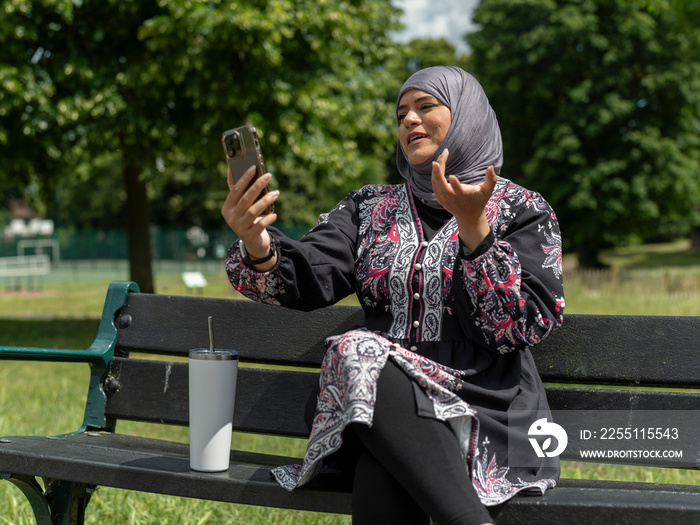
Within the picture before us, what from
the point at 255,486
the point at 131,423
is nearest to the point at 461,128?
the point at 255,486

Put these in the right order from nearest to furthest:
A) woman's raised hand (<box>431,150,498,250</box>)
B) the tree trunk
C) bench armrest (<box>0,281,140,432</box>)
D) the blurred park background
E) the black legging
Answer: the black legging
woman's raised hand (<box>431,150,498,250</box>)
bench armrest (<box>0,281,140,432</box>)
the blurred park background
the tree trunk

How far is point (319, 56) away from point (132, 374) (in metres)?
8.69

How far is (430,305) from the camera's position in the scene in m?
2.30

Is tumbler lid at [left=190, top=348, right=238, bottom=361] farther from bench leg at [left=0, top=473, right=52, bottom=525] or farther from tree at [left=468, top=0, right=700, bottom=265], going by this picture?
tree at [left=468, top=0, right=700, bottom=265]

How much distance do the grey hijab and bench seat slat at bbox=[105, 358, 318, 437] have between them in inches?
33.9

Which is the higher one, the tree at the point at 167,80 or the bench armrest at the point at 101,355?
the tree at the point at 167,80

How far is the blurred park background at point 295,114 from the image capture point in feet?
30.8

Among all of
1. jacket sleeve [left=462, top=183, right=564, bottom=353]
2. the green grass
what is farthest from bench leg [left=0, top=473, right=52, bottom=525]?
jacket sleeve [left=462, top=183, right=564, bottom=353]

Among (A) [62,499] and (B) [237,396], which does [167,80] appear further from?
(A) [62,499]

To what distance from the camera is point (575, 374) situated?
258 centimetres

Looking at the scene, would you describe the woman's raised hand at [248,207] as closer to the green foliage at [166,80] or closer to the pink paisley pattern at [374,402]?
the pink paisley pattern at [374,402]

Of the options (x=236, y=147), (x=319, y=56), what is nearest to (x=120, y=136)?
(x=319, y=56)

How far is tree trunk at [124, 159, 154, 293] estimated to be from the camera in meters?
12.5

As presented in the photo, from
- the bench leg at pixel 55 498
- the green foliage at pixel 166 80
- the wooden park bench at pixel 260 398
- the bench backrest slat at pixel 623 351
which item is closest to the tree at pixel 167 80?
the green foliage at pixel 166 80
